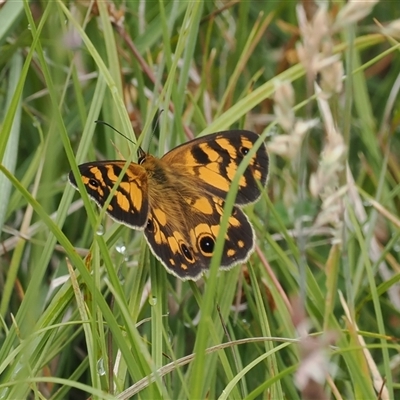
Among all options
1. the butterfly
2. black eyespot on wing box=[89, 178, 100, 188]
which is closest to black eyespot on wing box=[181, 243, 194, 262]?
the butterfly

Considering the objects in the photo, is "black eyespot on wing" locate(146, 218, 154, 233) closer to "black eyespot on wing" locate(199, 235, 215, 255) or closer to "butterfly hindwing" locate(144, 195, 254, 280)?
"butterfly hindwing" locate(144, 195, 254, 280)

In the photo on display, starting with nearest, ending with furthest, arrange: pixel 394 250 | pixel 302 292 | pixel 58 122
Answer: pixel 302 292, pixel 58 122, pixel 394 250

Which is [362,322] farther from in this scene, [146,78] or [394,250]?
[146,78]

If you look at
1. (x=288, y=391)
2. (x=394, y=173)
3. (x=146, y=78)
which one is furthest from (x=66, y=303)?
(x=394, y=173)

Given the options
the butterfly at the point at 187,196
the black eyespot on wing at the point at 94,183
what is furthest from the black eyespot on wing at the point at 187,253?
the black eyespot on wing at the point at 94,183

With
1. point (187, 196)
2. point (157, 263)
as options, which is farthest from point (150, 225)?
point (187, 196)

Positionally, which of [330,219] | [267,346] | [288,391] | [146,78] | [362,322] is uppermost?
[146,78]

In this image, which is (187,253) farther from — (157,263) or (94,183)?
(94,183)
